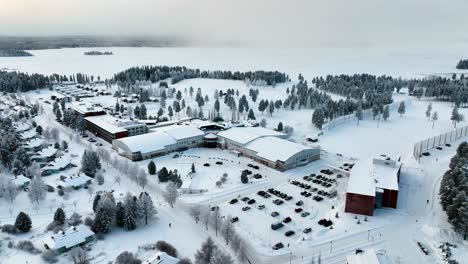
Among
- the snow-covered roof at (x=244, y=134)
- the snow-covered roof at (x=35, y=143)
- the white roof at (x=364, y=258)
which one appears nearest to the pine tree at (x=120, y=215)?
the white roof at (x=364, y=258)

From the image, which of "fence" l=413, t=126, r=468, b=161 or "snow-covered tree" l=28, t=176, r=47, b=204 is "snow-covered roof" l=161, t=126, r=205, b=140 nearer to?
"snow-covered tree" l=28, t=176, r=47, b=204

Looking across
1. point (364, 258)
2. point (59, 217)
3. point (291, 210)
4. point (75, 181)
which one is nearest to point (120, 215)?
point (59, 217)

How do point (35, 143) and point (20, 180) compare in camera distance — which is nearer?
point (20, 180)

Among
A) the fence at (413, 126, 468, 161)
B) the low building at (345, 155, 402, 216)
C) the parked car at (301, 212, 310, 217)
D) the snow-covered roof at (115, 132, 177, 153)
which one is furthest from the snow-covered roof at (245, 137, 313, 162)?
the fence at (413, 126, 468, 161)

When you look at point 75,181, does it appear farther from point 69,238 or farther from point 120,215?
point 69,238

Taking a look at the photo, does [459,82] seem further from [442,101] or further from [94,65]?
[94,65]

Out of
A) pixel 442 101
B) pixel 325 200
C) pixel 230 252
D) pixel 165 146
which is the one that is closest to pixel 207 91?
pixel 165 146

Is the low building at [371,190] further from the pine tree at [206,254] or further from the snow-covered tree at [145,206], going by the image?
the snow-covered tree at [145,206]

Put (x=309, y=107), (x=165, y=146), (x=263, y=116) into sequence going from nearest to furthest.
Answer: (x=165, y=146) → (x=263, y=116) → (x=309, y=107)
